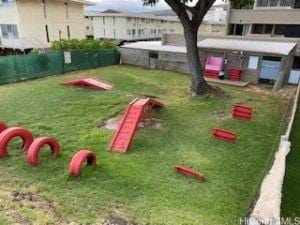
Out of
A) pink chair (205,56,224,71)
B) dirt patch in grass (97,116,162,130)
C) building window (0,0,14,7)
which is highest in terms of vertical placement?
building window (0,0,14,7)

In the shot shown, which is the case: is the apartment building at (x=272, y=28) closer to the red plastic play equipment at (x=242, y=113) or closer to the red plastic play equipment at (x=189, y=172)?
the red plastic play equipment at (x=242, y=113)

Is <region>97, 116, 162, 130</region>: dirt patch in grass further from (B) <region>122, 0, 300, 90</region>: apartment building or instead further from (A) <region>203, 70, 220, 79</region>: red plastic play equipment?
(B) <region>122, 0, 300, 90</region>: apartment building

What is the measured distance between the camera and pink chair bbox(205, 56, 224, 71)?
20.2m

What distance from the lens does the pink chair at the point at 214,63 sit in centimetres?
2025

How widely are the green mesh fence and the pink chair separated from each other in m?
8.92

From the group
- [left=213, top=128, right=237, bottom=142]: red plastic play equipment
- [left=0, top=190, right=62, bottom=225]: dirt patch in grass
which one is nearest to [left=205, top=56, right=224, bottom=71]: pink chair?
[left=213, top=128, right=237, bottom=142]: red plastic play equipment

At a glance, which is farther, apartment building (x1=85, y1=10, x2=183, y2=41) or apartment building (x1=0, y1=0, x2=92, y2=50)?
apartment building (x1=85, y1=10, x2=183, y2=41)

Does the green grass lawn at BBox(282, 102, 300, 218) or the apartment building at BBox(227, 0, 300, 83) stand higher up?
the apartment building at BBox(227, 0, 300, 83)

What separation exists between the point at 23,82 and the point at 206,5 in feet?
39.8

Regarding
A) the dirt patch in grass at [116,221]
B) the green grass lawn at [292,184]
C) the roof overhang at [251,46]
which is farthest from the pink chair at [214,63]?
the dirt patch in grass at [116,221]

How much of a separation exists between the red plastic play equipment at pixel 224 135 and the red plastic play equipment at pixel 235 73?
35.2ft

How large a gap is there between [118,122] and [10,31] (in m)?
23.5

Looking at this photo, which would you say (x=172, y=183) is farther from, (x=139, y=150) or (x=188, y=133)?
(x=188, y=133)

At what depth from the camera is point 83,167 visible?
7590 millimetres
